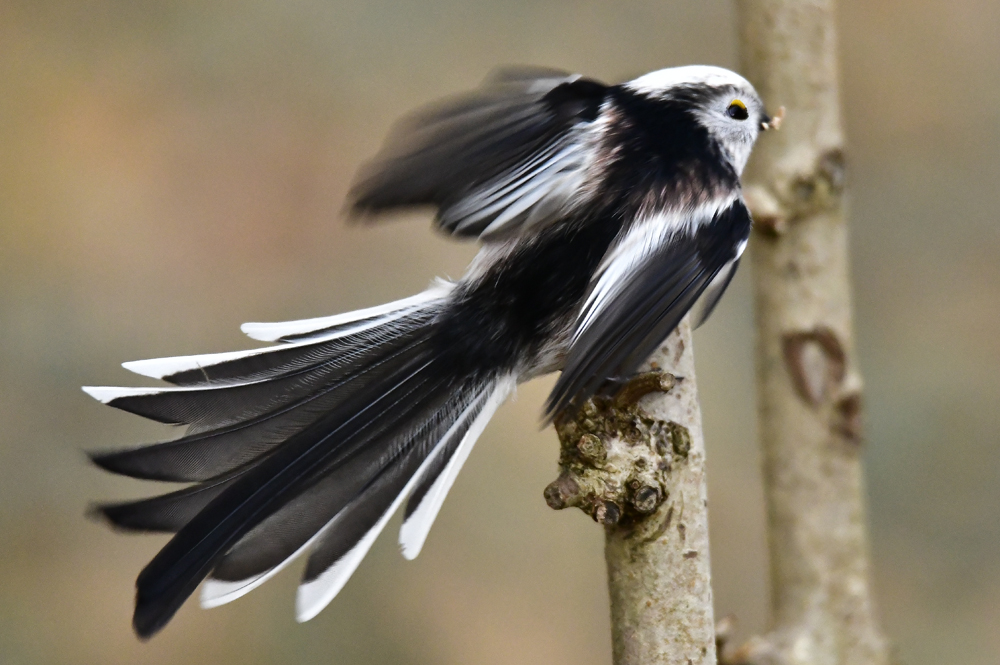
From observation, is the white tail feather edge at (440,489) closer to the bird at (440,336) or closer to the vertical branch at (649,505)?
the bird at (440,336)

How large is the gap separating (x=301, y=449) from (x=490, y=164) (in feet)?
1.17


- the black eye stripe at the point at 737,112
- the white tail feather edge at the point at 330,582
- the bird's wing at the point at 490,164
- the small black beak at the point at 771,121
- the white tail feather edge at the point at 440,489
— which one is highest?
the small black beak at the point at 771,121

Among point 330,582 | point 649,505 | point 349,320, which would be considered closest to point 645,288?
point 649,505

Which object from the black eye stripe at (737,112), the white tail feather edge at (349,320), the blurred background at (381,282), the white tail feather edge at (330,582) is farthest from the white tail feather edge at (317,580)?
the blurred background at (381,282)

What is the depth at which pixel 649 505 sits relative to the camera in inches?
33.7

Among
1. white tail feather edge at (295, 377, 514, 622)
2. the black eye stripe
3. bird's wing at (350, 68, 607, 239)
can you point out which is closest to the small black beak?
the black eye stripe

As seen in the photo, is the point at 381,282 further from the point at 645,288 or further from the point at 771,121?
the point at 645,288

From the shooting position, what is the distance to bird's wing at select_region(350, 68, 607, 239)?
99 centimetres

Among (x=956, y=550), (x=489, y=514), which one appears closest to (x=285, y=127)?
(x=489, y=514)

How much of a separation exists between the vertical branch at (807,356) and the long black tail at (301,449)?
0.50m

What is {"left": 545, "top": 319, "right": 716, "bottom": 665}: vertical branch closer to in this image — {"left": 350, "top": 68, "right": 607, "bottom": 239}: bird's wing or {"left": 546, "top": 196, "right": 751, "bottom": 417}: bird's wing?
{"left": 546, "top": 196, "right": 751, "bottom": 417}: bird's wing

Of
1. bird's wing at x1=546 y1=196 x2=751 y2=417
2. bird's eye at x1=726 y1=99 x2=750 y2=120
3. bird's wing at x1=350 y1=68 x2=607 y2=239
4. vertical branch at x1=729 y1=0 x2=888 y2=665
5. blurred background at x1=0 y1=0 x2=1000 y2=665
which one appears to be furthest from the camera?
blurred background at x1=0 y1=0 x2=1000 y2=665

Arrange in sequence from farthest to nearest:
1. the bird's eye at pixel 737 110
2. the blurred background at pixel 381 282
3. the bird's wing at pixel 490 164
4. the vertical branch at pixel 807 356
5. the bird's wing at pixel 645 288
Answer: the blurred background at pixel 381 282 → the vertical branch at pixel 807 356 → the bird's eye at pixel 737 110 → the bird's wing at pixel 490 164 → the bird's wing at pixel 645 288

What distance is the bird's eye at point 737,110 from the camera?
1.17 meters
